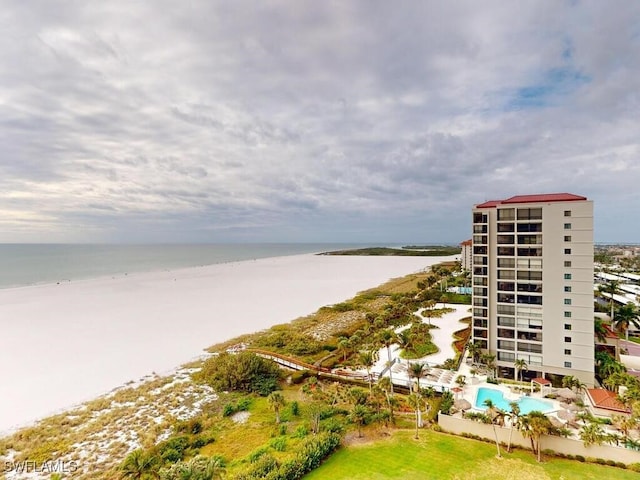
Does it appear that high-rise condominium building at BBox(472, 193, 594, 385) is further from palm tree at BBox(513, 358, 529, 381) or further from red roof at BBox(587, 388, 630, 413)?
red roof at BBox(587, 388, 630, 413)

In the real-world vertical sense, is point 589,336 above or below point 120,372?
above

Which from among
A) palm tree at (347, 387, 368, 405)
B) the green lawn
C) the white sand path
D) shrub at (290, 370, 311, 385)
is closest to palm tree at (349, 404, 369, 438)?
the green lawn

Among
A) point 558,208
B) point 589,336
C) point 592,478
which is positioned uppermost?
point 558,208

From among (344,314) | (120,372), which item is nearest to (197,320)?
(120,372)

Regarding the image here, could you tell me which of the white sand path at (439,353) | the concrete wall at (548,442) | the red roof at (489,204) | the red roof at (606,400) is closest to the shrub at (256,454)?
the concrete wall at (548,442)

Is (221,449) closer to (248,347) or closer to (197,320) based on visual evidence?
(248,347)

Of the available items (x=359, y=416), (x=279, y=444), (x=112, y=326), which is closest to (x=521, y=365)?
(x=359, y=416)

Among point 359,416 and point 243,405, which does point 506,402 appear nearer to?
Answer: point 359,416
